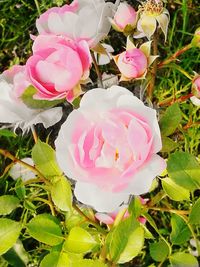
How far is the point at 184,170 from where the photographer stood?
0.85m

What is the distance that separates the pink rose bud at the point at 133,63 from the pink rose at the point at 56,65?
5 cm

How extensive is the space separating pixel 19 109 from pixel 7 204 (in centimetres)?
18

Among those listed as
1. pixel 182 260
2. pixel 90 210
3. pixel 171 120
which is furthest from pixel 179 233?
pixel 171 120

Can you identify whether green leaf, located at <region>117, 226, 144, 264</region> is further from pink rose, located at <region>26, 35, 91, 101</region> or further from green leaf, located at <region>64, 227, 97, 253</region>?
A: pink rose, located at <region>26, 35, 91, 101</region>

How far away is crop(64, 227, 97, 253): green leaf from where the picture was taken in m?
0.85

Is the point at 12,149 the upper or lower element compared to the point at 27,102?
lower

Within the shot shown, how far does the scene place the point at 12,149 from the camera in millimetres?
1443

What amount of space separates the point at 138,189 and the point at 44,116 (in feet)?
0.53

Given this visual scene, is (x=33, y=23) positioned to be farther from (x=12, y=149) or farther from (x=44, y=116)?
(x=44, y=116)

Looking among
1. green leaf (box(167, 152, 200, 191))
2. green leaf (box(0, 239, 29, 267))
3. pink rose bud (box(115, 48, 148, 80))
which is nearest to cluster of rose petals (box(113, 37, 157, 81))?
pink rose bud (box(115, 48, 148, 80))

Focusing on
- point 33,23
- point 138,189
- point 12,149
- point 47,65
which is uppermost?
point 47,65

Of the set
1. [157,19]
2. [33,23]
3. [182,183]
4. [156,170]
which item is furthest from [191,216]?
[33,23]

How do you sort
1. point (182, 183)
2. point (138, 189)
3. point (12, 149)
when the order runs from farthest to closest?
point (12, 149), point (182, 183), point (138, 189)

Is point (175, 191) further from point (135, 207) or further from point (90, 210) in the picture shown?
point (90, 210)
